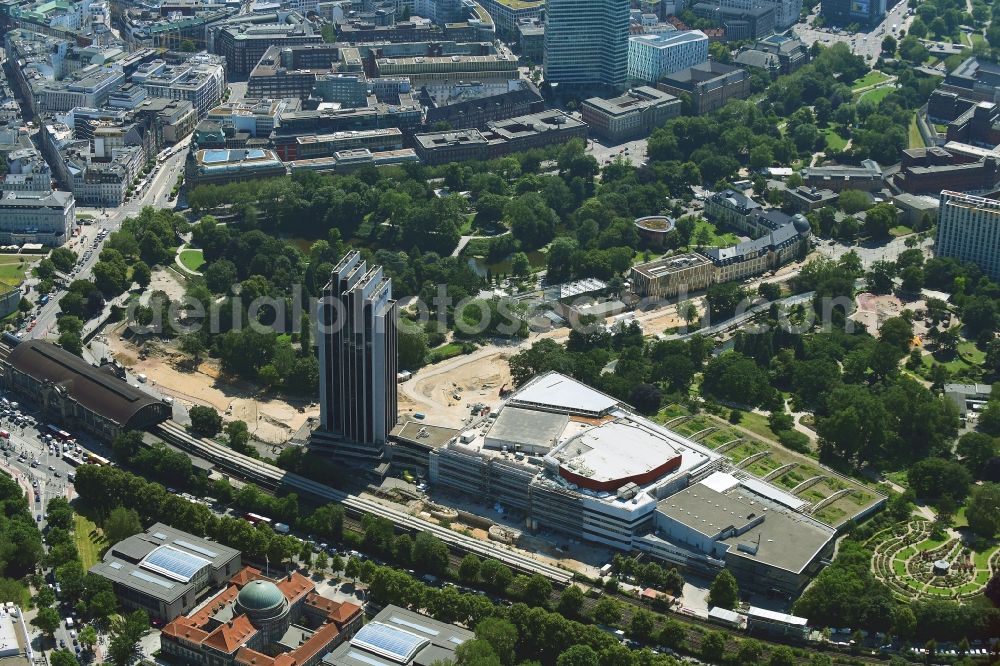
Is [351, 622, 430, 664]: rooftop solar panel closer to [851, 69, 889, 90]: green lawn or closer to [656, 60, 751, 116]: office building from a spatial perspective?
[656, 60, 751, 116]: office building

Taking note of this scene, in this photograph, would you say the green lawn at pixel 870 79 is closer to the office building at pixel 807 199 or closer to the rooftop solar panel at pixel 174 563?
the office building at pixel 807 199

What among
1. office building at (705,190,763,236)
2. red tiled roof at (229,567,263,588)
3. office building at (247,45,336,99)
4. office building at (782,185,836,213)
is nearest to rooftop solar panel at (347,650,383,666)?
red tiled roof at (229,567,263,588)

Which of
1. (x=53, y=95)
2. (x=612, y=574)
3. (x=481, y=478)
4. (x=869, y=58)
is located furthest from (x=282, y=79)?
(x=612, y=574)

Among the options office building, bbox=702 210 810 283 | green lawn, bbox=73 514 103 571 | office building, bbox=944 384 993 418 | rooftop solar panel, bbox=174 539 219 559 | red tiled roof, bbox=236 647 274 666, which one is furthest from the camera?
office building, bbox=702 210 810 283

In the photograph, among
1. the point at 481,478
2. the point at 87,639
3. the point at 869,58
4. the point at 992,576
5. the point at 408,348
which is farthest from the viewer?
the point at 869,58

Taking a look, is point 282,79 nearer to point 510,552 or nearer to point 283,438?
point 283,438

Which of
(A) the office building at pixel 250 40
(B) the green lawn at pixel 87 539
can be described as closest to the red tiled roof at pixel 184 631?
(B) the green lawn at pixel 87 539
